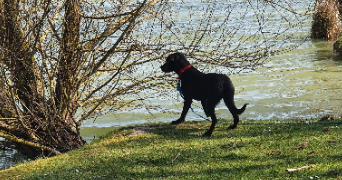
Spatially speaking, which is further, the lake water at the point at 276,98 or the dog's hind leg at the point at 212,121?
the lake water at the point at 276,98

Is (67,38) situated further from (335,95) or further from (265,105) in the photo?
(335,95)

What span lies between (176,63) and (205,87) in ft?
2.60

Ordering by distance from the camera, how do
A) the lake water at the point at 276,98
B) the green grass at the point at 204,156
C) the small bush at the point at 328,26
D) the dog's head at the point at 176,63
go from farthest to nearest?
the small bush at the point at 328,26, the lake water at the point at 276,98, the dog's head at the point at 176,63, the green grass at the point at 204,156

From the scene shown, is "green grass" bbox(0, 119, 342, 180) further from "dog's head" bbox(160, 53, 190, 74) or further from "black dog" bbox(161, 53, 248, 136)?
"dog's head" bbox(160, 53, 190, 74)

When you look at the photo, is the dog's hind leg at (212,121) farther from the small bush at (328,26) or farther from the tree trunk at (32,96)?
the small bush at (328,26)

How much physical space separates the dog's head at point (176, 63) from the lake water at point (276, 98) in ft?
5.51

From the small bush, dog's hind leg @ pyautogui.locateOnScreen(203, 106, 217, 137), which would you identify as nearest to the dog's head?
dog's hind leg @ pyautogui.locateOnScreen(203, 106, 217, 137)

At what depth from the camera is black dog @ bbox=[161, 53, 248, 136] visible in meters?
8.16

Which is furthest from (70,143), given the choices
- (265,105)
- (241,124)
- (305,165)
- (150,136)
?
(265,105)

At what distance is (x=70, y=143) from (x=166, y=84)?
8.40 feet

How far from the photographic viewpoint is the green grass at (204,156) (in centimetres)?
629

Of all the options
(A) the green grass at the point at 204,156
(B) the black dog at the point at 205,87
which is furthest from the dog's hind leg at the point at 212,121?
(A) the green grass at the point at 204,156

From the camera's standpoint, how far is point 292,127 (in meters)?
8.58

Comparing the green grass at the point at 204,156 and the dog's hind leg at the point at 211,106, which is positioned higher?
the dog's hind leg at the point at 211,106
